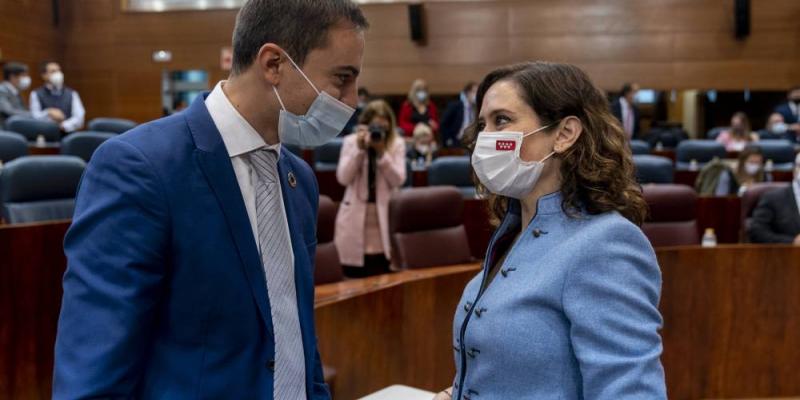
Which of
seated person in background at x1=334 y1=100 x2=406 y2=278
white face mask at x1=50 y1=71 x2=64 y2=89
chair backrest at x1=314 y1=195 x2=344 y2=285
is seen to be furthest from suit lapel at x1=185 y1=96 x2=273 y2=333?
white face mask at x1=50 y1=71 x2=64 y2=89

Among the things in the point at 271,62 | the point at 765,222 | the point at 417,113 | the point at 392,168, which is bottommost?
the point at 765,222

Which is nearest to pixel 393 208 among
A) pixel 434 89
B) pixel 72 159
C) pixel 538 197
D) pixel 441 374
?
pixel 441 374

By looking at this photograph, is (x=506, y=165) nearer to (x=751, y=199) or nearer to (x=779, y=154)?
(x=751, y=199)

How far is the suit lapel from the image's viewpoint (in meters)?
0.96

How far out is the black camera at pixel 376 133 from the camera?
392 cm

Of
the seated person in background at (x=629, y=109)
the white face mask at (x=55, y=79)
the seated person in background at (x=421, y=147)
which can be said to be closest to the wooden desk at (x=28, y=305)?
the seated person in background at (x=421, y=147)

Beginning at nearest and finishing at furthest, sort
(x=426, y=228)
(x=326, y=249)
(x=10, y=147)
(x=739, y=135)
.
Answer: (x=326, y=249), (x=426, y=228), (x=10, y=147), (x=739, y=135)

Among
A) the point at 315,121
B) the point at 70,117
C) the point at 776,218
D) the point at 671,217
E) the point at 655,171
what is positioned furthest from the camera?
the point at 70,117

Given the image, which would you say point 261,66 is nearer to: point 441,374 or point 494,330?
point 494,330

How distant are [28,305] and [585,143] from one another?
5.49ft

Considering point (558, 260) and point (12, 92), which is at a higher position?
point (12, 92)

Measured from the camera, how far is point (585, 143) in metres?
1.13

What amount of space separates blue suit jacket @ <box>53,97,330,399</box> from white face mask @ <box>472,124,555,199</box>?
1.39ft

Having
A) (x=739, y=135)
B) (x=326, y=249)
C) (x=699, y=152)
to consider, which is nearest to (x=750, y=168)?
(x=699, y=152)
